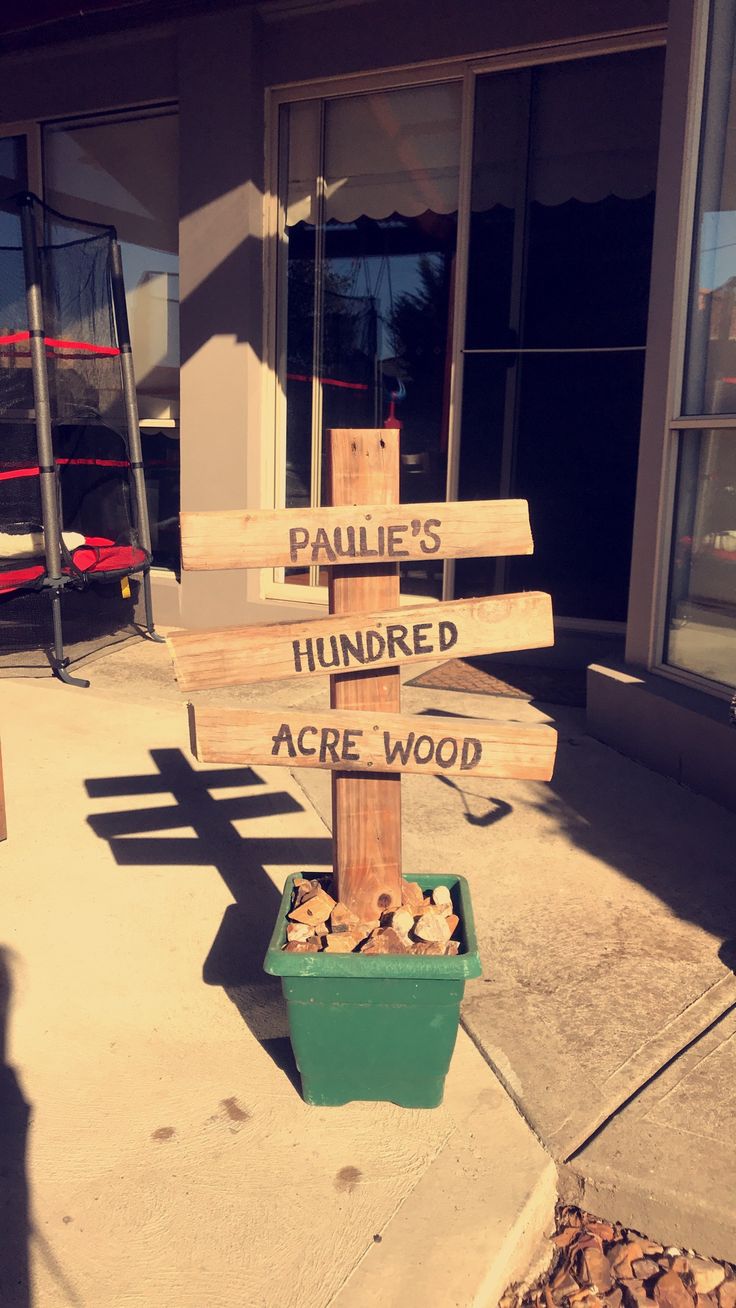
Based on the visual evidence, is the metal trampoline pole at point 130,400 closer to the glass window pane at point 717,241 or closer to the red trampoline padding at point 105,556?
the red trampoline padding at point 105,556

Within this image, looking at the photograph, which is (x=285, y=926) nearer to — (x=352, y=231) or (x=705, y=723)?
(x=705, y=723)

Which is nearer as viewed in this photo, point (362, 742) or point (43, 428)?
point (362, 742)

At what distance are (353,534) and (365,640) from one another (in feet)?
0.82

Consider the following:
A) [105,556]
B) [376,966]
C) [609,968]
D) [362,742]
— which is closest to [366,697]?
[362,742]

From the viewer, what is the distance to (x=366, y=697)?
2.55m

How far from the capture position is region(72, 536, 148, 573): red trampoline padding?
21.5 feet

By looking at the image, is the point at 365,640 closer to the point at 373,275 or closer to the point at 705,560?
the point at 705,560

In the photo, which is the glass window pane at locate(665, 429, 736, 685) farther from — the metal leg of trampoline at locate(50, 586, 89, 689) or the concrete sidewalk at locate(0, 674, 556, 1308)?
the metal leg of trampoline at locate(50, 586, 89, 689)

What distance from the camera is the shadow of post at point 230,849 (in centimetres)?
294

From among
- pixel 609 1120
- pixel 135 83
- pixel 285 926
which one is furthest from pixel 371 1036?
pixel 135 83

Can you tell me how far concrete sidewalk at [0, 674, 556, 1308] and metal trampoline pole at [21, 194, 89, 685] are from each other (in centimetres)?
259

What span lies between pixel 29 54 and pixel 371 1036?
26.7 feet

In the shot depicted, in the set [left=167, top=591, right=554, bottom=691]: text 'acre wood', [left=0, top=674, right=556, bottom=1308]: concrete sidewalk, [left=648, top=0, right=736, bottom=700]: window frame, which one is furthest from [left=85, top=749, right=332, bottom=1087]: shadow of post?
[left=648, top=0, right=736, bottom=700]: window frame

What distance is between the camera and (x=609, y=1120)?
241cm
